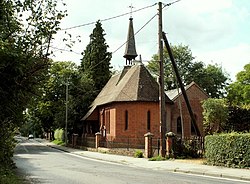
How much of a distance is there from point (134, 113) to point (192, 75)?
40584mm

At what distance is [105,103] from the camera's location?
45.2 metres

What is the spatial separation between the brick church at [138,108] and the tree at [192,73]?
90.9 feet

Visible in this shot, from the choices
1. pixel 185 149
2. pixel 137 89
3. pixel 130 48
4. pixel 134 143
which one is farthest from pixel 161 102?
pixel 130 48

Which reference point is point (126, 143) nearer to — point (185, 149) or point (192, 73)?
point (185, 149)

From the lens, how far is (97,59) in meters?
57.8

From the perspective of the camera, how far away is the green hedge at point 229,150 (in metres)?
19.6

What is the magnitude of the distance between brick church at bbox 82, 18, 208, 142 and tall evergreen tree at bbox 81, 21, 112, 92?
801 cm

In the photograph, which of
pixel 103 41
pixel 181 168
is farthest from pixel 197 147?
pixel 103 41

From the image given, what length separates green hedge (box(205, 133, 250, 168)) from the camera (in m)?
19.6

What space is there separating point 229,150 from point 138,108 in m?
20.8

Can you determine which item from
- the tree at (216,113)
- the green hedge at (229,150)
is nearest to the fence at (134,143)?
the green hedge at (229,150)

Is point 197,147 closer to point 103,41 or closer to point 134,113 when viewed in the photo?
point 134,113

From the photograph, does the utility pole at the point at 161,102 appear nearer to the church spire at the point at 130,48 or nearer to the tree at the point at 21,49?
the tree at the point at 21,49

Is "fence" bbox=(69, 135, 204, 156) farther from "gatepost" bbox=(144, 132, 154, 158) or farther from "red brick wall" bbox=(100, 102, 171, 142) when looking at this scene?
"red brick wall" bbox=(100, 102, 171, 142)
